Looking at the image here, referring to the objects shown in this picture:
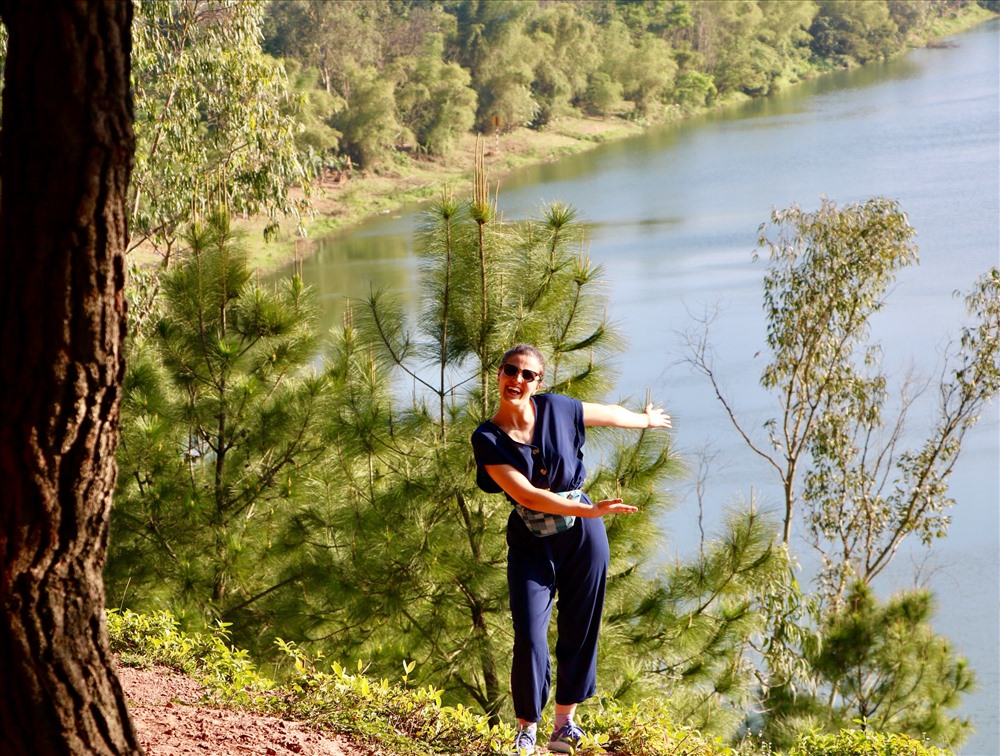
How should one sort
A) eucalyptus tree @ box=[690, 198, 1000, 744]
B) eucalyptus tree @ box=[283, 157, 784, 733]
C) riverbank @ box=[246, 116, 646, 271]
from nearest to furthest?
1. eucalyptus tree @ box=[283, 157, 784, 733]
2. eucalyptus tree @ box=[690, 198, 1000, 744]
3. riverbank @ box=[246, 116, 646, 271]

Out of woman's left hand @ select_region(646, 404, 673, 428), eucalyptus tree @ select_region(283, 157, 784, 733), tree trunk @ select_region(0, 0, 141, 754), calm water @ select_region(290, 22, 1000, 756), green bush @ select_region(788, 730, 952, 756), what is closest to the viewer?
tree trunk @ select_region(0, 0, 141, 754)

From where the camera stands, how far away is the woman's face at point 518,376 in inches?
107

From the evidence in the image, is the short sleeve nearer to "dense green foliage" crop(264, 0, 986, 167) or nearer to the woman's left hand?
the woman's left hand

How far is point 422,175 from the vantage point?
28156mm

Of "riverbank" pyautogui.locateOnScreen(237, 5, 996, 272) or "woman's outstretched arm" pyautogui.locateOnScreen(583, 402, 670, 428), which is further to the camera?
"riverbank" pyautogui.locateOnScreen(237, 5, 996, 272)

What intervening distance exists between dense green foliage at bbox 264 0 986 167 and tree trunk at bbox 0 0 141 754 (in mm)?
26196

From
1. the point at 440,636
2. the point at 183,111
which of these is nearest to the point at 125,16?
the point at 440,636

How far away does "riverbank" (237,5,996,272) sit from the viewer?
21.5 metres

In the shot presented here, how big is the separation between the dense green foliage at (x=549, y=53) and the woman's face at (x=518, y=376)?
2547 cm

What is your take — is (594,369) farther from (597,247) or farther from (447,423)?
(597,247)

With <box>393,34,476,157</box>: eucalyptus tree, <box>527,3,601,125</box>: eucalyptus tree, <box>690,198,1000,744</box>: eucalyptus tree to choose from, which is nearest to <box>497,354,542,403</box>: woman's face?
<box>690,198,1000,744</box>: eucalyptus tree

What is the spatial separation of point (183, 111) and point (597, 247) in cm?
1236

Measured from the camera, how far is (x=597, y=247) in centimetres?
2034

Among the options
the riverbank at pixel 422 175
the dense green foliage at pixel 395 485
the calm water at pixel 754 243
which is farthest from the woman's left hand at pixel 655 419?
the riverbank at pixel 422 175
